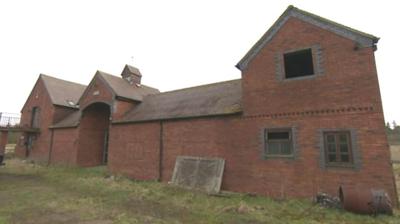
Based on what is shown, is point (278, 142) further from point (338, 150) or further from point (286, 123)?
point (338, 150)

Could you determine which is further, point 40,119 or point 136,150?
point 40,119

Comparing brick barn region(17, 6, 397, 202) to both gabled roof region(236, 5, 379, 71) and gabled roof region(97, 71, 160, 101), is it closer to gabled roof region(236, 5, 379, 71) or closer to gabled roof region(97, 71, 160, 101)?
gabled roof region(236, 5, 379, 71)

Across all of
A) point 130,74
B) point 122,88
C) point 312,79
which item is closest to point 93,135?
point 122,88

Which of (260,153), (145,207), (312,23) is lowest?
(145,207)

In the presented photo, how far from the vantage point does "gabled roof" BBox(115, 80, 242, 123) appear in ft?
45.0

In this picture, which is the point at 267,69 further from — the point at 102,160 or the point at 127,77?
the point at 102,160

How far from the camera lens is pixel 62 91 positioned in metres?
29.3

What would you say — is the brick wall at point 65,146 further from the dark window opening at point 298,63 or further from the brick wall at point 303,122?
the dark window opening at point 298,63

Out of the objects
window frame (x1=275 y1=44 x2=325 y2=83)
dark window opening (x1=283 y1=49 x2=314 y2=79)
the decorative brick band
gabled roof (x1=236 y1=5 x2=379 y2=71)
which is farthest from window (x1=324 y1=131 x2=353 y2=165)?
gabled roof (x1=236 y1=5 x2=379 y2=71)

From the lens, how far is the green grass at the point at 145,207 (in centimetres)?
795

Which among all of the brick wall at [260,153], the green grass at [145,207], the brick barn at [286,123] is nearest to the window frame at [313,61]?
the brick barn at [286,123]

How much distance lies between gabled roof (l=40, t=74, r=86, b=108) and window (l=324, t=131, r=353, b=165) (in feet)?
88.0

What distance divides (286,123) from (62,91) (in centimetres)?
2776

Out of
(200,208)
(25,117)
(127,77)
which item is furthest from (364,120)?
(25,117)
